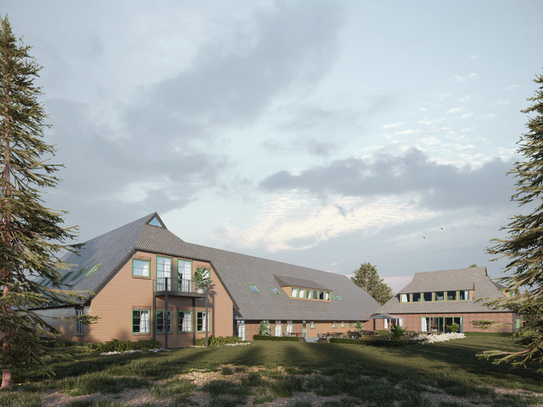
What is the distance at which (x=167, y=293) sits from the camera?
27656mm

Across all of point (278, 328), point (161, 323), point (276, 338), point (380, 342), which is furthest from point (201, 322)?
point (380, 342)

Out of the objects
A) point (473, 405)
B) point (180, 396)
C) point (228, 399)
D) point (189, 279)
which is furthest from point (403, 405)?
point (189, 279)

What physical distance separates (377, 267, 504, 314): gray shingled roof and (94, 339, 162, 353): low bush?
119 feet

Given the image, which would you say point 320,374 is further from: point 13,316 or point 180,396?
point 13,316

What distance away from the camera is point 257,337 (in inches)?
1427

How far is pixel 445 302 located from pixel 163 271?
36.9 m

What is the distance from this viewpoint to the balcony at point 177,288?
28.4 meters

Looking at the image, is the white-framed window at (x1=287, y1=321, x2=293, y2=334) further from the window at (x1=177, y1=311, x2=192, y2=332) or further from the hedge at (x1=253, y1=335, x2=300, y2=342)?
the window at (x1=177, y1=311, x2=192, y2=332)

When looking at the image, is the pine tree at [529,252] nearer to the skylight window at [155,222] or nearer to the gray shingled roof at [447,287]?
the skylight window at [155,222]

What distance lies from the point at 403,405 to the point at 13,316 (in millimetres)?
11494

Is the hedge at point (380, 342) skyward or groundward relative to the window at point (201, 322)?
groundward

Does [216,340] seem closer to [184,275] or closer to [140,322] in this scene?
[184,275]

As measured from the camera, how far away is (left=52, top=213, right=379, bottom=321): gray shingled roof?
28.7 m

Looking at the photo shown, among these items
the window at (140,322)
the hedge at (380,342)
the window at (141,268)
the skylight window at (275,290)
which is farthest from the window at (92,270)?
the hedge at (380,342)
